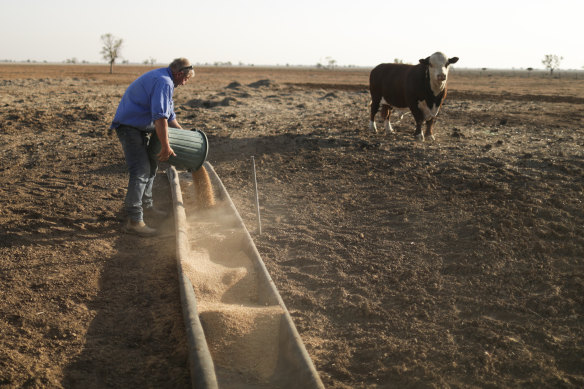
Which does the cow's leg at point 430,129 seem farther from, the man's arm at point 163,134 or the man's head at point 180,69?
the man's arm at point 163,134

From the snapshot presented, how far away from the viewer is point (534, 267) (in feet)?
15.1

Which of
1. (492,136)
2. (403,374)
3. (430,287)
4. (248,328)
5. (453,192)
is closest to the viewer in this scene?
(403,374)

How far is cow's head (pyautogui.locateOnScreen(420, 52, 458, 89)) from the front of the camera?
927 centimetres

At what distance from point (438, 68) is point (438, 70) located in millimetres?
45

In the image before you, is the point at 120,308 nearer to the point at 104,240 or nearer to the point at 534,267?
the point at 104,240

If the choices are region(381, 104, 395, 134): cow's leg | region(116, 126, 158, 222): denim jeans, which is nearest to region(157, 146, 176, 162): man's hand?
region(116, 126, 158, 222): denim jeans

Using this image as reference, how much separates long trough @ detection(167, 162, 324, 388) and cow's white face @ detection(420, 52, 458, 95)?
5.89m

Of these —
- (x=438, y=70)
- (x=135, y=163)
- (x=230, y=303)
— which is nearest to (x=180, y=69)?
(x=135, y=163)

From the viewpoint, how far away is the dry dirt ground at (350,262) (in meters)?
3.26

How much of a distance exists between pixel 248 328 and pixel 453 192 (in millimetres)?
4299

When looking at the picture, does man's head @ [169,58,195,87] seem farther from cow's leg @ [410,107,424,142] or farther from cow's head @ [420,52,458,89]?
cow's leg @ [410,107,424,142]

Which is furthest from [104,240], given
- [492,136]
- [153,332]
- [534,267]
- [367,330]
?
[492,136]

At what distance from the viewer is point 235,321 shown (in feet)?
11.2

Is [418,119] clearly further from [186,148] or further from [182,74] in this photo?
[182,74]
